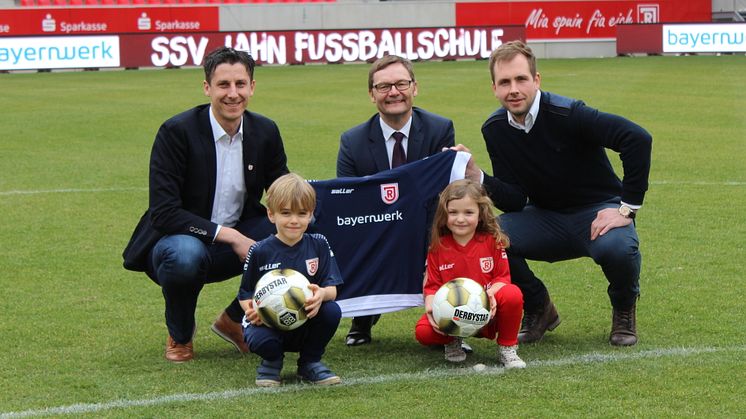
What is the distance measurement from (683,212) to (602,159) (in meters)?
4.11

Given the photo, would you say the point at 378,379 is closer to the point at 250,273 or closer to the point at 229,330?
the point at 250,273

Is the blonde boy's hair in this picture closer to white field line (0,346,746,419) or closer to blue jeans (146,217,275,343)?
blue jeans (146,217,275,343)

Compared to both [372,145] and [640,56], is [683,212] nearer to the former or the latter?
[372,145]

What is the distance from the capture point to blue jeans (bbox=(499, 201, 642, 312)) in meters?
5.92

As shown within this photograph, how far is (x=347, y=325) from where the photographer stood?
667cm

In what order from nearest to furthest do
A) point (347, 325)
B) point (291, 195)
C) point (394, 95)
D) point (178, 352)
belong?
point (291, 195), point (178, 352), point (394, 95), point (347, 325)

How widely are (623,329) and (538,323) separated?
0.45 metres

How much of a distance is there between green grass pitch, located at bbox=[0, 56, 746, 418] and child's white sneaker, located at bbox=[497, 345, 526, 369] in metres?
0.09

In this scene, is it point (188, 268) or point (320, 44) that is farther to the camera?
point (320, 44)

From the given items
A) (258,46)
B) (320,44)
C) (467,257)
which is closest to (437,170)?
(467,257)

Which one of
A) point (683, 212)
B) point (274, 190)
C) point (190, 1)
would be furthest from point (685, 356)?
point (190, 1)

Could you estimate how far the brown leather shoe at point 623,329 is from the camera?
5.91 meters

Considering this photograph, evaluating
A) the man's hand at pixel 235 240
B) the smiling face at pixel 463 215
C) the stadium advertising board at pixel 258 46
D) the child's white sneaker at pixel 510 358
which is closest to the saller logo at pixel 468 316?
the child's white sneaker at pixel 510 358

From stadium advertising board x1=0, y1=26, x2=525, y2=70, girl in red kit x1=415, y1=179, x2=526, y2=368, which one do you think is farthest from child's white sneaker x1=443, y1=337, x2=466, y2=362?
stadium advertising board x1=0, y1=26, x2=525, y2=70
